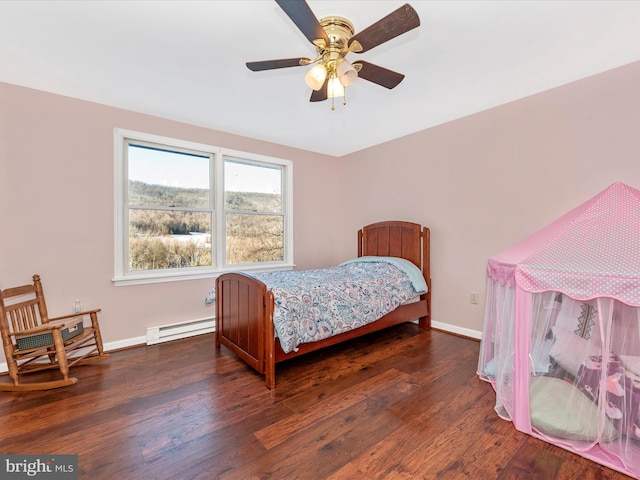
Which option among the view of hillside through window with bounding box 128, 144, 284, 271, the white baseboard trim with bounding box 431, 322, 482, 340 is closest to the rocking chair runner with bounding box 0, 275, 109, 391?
the view of hillside through window with bounding box 128, 144, 284, 271

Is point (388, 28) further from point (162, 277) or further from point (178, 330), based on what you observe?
point (178, 330)

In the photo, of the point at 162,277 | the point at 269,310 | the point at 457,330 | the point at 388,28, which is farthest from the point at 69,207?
the point at 457,330

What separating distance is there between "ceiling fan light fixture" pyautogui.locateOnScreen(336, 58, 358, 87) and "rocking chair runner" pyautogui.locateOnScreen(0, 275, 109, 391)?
276 cm

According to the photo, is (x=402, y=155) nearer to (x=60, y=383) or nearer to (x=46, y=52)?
(x=46, y=52)

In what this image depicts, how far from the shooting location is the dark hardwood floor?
1497 millimetres

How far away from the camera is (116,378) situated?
2.41 metres

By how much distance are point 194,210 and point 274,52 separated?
2.08 m

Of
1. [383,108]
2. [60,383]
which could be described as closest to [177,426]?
[60,383]

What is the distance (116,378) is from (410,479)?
92.6 inches

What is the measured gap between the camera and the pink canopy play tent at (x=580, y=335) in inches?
59.2

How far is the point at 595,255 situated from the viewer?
5.46 ft

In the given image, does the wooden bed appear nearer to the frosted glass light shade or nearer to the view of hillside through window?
the view of hillside through window

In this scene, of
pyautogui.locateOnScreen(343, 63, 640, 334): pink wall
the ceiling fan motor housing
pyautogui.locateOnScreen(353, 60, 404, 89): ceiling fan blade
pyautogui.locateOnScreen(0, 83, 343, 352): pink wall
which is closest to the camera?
the ceiling fan motor housing

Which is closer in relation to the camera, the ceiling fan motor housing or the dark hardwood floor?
the dark hardwood floor
